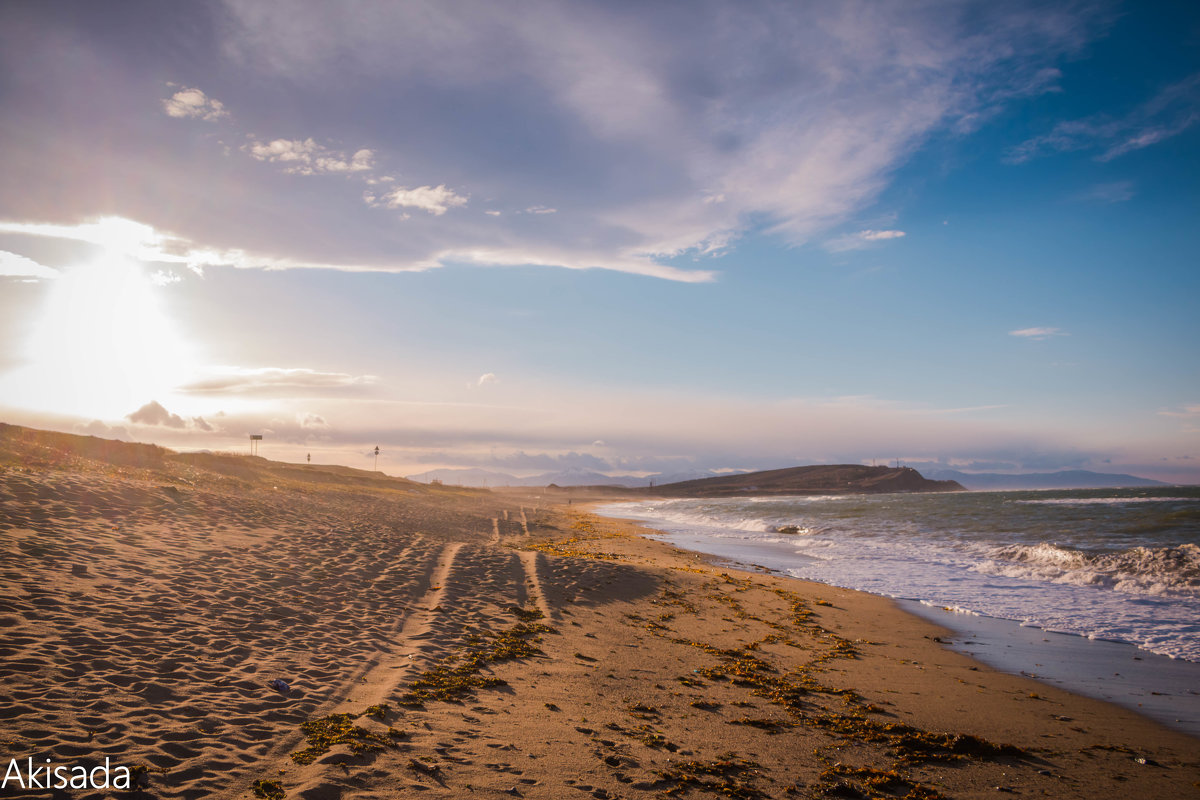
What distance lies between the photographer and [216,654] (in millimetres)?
7031

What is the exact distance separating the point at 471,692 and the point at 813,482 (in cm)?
16452

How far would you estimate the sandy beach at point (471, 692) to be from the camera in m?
4.93

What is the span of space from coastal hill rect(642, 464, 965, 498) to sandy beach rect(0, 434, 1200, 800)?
136558mm

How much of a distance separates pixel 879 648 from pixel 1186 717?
3996 mm

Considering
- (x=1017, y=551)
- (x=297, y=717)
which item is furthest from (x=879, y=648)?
(x=1017, y=551)

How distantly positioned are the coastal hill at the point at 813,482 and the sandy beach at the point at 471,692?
13656cm

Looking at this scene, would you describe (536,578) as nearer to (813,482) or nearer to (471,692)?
(471,692)

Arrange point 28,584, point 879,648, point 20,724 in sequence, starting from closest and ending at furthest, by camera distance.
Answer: point 20,724, point 28,584, point 879,648

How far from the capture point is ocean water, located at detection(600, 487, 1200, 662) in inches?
512

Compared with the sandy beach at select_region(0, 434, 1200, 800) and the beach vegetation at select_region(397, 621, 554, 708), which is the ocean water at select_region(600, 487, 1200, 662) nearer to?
the sandy beach at select_region(0, 434, 1200, 800)

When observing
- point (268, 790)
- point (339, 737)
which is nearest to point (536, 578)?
point (339, 737)

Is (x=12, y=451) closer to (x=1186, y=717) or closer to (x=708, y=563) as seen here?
(x=708, y=563)

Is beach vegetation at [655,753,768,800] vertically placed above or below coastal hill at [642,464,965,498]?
above

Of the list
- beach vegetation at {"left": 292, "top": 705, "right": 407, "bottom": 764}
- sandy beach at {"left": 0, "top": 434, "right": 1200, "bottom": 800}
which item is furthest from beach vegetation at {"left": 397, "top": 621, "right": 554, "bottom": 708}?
beach vegetation at {"left": 292, "top": 705, "right": 407, "bottom": 764}
